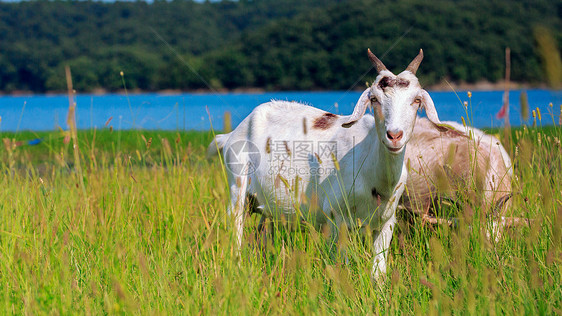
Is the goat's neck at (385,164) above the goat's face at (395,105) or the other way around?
the other way around

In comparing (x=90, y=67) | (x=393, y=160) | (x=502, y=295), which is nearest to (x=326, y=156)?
(x=393, y=160)

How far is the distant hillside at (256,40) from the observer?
13224 millimetres

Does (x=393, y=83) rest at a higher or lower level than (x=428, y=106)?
higher

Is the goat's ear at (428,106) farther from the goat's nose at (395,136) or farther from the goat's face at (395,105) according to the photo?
the goat's nose at (395,136)

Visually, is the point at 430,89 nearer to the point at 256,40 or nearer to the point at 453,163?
the point at 453,163

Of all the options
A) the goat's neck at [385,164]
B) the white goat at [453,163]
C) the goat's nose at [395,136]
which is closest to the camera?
the goat's nose at [395,136]

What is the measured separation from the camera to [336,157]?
2.91 meters

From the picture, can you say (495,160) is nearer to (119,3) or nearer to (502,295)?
(502,295)

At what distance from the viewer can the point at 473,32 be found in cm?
2036

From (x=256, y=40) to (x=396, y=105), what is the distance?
75.3 feet

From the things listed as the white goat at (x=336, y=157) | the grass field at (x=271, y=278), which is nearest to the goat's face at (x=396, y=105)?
the white goat at (x=336, y=157)

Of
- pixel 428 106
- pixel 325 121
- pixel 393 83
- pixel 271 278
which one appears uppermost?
pixel 393 83

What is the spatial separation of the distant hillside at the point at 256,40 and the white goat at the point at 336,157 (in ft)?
1.45

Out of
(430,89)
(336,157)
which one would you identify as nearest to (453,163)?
(430,89)
